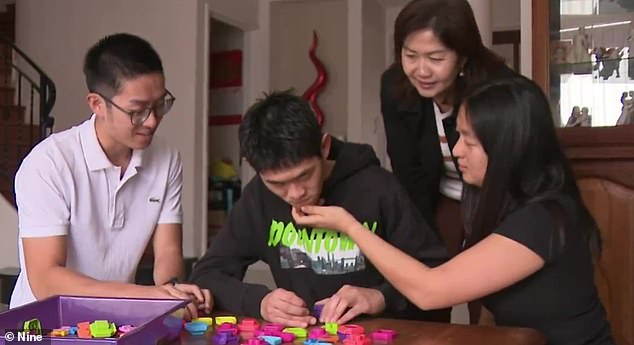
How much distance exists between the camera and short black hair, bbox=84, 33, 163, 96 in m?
1.69

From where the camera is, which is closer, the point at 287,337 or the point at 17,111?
the point at 287,337

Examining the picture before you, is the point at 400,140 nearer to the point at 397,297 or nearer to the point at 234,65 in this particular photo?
the point at 397,297

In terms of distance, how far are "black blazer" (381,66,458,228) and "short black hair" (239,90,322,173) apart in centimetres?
71

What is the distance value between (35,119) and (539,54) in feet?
16.9

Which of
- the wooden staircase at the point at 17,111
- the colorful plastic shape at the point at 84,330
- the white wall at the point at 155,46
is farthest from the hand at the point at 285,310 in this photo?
the white wall at the point at 155,46

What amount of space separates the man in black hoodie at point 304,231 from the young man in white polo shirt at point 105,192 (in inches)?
6.4

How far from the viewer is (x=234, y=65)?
673 centimetres

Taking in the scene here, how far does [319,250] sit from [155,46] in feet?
15.4

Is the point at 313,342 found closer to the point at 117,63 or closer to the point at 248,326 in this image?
the point at 248,326

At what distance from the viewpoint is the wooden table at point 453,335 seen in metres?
1.18

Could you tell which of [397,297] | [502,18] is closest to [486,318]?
[397,297]

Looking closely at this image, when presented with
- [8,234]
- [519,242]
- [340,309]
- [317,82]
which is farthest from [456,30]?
[317,82]

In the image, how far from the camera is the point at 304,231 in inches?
64.8

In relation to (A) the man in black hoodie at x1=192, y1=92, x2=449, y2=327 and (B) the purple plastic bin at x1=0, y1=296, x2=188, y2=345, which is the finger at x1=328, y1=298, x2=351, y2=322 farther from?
(B) the purple plastic bin at x1=0, y1=296, x2=188, y2=345
